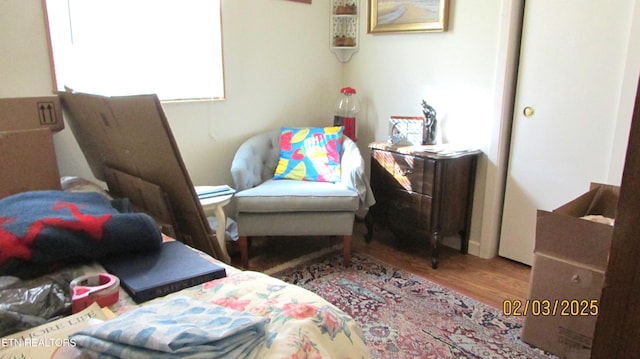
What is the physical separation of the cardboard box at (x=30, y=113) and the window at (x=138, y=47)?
47 centimetres

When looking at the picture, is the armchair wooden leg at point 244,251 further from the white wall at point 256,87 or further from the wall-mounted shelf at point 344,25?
the wall-mounted shelf at point 344,25

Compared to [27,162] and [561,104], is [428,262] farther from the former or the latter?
[27,162]

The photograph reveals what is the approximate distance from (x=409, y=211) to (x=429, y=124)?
583 mm

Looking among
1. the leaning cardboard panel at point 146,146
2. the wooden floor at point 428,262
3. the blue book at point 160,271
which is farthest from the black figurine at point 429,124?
the blue book at point 160,271

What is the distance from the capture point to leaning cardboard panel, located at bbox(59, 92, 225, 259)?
1.25 metres

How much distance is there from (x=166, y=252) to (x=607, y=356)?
1016mm

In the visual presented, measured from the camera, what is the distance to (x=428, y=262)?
2.71m

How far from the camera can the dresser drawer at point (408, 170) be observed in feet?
8.39

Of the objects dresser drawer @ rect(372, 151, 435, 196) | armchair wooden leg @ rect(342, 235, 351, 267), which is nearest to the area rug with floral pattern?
armchair wooden leg @ rect(342, 235, 351, 267)

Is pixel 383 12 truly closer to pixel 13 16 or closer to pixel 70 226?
pixel 13 16

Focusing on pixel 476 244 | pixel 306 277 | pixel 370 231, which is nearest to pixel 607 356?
pixel 306 277

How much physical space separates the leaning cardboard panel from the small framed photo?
1.76m
